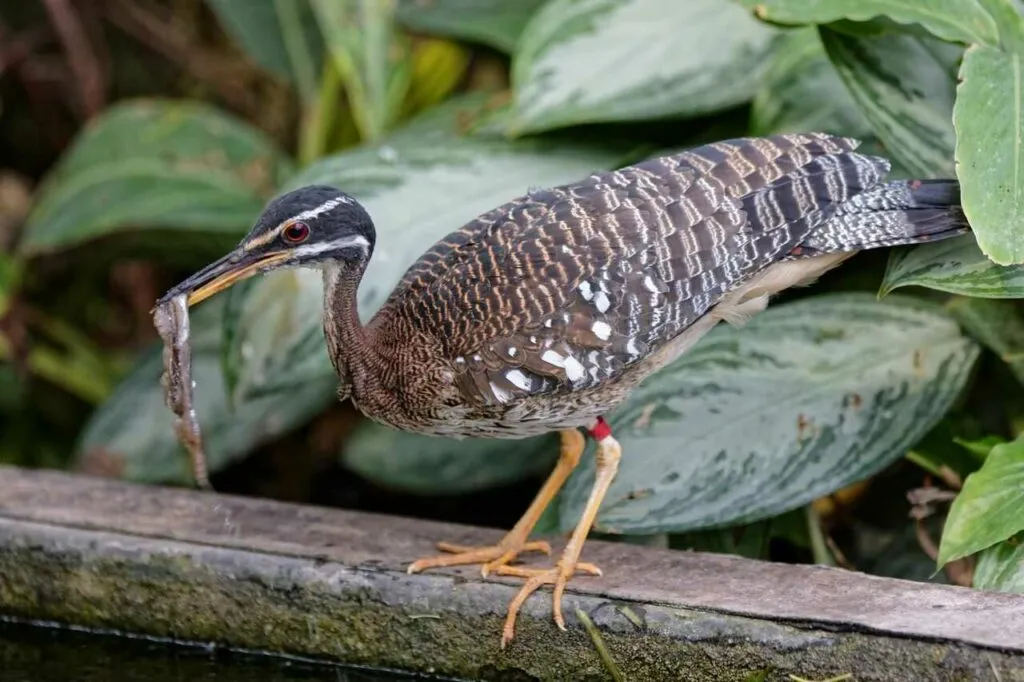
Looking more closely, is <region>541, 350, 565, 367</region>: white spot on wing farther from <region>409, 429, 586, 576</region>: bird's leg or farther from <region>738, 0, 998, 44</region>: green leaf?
<region>738, 0, 998, 44</region>: green leaf

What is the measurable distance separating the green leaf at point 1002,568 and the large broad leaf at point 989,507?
44 mm

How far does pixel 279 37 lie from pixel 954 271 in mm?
2719

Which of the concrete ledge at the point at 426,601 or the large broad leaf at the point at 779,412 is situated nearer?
the concrete ledge at the point at 426,601

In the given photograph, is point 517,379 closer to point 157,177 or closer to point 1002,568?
point 1002,568

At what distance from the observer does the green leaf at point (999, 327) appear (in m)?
3.42

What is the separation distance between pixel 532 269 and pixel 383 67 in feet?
5.69

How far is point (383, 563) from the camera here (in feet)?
10.1

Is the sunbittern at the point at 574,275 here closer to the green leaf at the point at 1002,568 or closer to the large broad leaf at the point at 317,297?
the large broad leaf at the point at 317,297

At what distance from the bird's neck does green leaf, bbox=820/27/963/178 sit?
4.10 ft

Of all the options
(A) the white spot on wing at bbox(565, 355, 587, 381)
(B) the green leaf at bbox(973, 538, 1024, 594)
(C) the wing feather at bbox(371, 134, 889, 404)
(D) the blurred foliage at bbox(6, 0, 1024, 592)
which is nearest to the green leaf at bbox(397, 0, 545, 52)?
(D) the blurred foliage at bbox(6, 0, 1024, 592)

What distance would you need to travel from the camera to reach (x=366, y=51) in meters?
4.52

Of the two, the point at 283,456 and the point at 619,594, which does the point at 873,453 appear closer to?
the point at 619,594

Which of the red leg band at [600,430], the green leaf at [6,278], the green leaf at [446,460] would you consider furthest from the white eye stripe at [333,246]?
the green leaf at [6,278]

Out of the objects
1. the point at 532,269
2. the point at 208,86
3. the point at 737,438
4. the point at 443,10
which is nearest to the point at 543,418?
the point at 532,269
